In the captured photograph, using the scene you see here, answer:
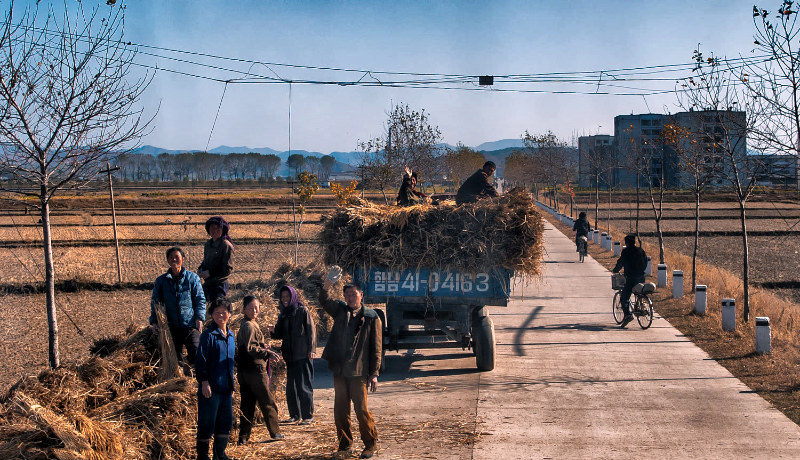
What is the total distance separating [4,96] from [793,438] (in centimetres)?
865

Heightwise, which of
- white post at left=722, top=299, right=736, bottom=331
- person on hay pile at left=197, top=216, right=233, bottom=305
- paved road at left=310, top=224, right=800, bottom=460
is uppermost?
person on hay pile at left=197, top=216, right=233, bottom=305

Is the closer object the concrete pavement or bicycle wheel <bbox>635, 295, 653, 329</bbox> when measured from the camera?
the concrete pavement

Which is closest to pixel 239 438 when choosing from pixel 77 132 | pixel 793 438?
pixel 77 132

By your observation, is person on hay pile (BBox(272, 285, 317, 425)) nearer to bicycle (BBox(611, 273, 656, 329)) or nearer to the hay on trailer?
the hay on trailer

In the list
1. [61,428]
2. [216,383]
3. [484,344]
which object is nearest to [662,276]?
[484,344]

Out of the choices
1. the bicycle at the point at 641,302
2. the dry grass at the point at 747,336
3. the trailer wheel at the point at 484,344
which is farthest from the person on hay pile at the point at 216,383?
the bicycle at the point at 641,302

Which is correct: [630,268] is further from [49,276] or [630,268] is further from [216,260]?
[49,276]


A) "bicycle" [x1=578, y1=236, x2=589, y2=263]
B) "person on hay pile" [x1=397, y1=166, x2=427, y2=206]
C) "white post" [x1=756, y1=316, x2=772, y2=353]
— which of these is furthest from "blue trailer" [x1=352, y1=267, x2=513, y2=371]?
"bicycle" [x1=578, y1=236, x2=589, y2=263]

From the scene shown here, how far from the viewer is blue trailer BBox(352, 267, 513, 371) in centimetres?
1034

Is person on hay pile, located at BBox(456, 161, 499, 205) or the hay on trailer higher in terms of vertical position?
person on hay pile, located at BBox(456, 161, 499, 205)

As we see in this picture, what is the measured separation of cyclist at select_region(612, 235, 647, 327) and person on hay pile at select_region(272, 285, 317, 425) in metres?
7.67

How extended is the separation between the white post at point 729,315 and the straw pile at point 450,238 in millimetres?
4749

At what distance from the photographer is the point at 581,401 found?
354 inches

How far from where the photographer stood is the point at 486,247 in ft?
32.9
